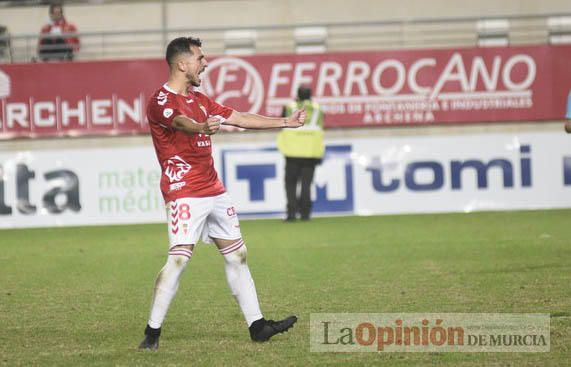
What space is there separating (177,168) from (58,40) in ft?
53.5

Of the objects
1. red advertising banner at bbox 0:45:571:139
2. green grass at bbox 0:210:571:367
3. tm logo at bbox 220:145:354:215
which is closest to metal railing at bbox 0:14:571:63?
red advertising banner at bbox 0:45:571:139

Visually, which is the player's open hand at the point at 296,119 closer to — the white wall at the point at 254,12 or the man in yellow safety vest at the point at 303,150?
the man in yellow safety vest at the point at 303,150

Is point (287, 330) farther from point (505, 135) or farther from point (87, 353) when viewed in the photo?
point (505, 135)

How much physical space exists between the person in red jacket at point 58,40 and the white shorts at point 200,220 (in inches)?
599

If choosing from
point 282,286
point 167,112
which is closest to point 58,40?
point 282,286

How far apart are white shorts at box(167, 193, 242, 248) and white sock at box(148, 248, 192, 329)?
0.26 ft

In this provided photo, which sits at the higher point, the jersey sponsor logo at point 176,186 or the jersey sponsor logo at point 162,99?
the jersey sponsor logo at point 162,99

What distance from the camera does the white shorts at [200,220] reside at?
7.77m

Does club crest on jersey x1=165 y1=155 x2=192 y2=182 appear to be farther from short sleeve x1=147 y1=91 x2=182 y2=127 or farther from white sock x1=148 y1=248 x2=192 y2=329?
white sock x1=148 y1=248 x2=192 y2=329

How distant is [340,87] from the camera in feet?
73.1

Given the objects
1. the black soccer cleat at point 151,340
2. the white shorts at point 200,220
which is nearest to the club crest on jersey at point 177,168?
the white shorts at point 200,220

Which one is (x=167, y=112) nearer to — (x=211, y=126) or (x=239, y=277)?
(x=211, y=126)

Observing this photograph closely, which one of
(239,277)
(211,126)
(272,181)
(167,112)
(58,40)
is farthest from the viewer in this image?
(58,40)

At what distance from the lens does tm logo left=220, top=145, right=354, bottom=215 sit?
21.6m
